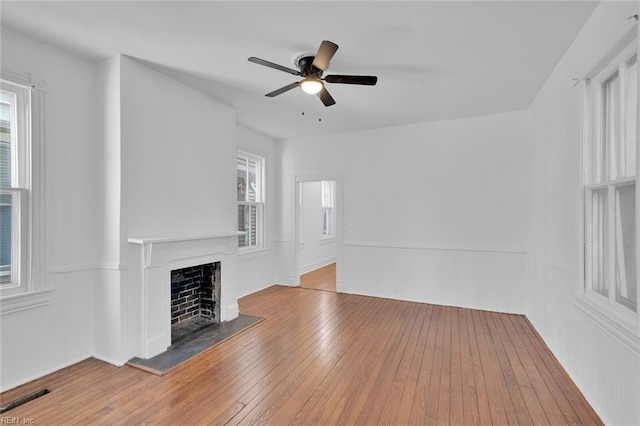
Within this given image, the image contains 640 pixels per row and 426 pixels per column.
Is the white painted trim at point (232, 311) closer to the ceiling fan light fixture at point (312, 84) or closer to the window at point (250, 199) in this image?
the window at point (250, 199)

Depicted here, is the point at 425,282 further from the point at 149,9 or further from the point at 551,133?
the point at 149,9

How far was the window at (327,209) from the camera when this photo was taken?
8320mm

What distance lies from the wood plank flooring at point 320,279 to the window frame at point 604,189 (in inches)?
155

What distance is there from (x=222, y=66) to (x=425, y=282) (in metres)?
4.17

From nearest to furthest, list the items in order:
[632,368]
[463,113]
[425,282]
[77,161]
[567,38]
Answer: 1. [632,368]
2. [567,38]
3. [77,161]
4. [463,113]
5. [425,282]

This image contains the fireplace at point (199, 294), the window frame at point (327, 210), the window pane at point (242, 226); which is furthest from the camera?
the window frame at point (327, 210)

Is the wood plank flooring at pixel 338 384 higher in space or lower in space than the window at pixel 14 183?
lower

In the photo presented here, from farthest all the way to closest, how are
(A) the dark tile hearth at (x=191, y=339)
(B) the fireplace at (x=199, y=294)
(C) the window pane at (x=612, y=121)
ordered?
(B) the fireplace at (x=199, y=294), (A) the dark tile hearth at (x=191, y=339), (C) the window pane at (x=612, y=121)

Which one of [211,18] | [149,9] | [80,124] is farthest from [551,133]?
[80,124]

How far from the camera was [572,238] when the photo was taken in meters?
2.57

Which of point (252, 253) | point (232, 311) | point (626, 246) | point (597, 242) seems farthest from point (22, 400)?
point (597, 242)

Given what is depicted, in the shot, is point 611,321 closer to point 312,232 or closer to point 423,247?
point 423,247

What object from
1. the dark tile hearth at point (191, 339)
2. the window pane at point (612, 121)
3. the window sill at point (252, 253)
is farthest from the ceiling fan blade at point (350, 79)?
the window sill at point (252, 253)

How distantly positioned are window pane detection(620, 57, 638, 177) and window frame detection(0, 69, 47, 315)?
4.44 metres
